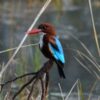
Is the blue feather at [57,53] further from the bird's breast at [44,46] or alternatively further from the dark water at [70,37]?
the dark water at [70,37]

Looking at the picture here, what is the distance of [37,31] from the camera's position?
3.67m

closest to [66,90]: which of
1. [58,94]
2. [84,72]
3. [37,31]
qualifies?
[58,94]

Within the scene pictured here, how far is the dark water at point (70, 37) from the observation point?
6.34 metres

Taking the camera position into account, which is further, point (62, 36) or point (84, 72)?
point (62, 36)

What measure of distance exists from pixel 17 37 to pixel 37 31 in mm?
4105

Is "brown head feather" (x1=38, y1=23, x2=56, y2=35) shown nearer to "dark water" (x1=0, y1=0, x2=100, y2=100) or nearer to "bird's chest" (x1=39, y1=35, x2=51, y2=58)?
"bird's chest" (x1=39, y1=35, x2=51, y2=58)

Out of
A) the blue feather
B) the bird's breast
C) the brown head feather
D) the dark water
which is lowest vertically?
the dark water

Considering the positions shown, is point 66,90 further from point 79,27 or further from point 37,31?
point 79,27

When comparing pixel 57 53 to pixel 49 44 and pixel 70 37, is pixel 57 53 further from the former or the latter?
pixel 70 37

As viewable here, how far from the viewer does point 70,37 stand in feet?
27.6

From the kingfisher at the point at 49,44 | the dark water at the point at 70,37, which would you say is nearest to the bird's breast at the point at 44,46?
the kingfisher at the point at 49,44

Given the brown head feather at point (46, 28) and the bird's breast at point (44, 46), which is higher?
the brown head feather at point (46, 28)

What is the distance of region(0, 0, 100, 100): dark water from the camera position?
20.8 ft

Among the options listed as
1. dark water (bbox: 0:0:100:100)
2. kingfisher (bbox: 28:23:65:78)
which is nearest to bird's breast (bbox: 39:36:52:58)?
kingfisher (bbox: 28:23:65:78)
